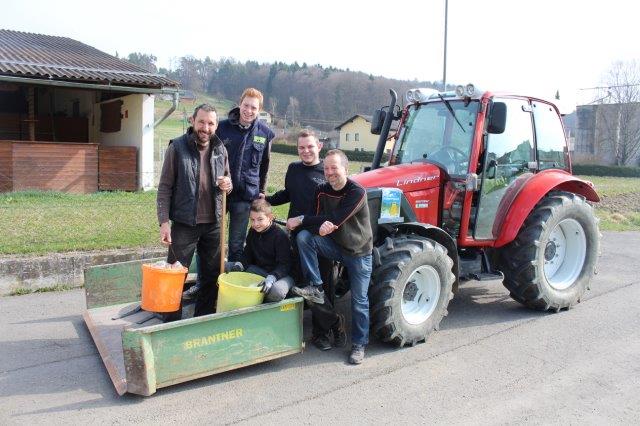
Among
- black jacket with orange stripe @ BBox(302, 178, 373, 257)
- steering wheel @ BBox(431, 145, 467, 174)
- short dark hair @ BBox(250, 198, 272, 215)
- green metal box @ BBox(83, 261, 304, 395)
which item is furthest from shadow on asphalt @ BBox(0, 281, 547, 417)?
steering wheel @ BBox(431, 145, 467, 174)

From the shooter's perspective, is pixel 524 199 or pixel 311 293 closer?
pixel 311 293

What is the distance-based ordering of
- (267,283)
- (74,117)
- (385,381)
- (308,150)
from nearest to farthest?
1. (385,381)
2. (267,283)
3. (308,150)
4. (74,117)

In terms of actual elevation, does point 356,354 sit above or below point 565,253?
below

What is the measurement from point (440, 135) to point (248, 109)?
2.08 m

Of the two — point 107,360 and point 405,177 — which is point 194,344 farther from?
point 405,177

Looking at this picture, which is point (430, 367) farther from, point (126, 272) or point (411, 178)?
point (126, 272)

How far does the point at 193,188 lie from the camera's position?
4.76 m

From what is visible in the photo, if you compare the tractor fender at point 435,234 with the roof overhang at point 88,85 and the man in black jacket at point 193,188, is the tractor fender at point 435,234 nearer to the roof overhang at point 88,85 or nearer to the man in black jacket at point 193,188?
the man in black jacket at point 193,188

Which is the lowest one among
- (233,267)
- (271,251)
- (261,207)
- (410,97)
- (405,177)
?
(233,267)

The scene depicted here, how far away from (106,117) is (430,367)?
583 inches

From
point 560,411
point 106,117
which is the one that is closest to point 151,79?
point 106,117

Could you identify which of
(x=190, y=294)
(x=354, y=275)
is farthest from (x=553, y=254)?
(x=190, y=294)

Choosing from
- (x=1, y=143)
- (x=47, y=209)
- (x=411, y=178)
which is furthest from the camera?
(x=1, y=143)

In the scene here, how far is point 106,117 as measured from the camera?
17031mm
